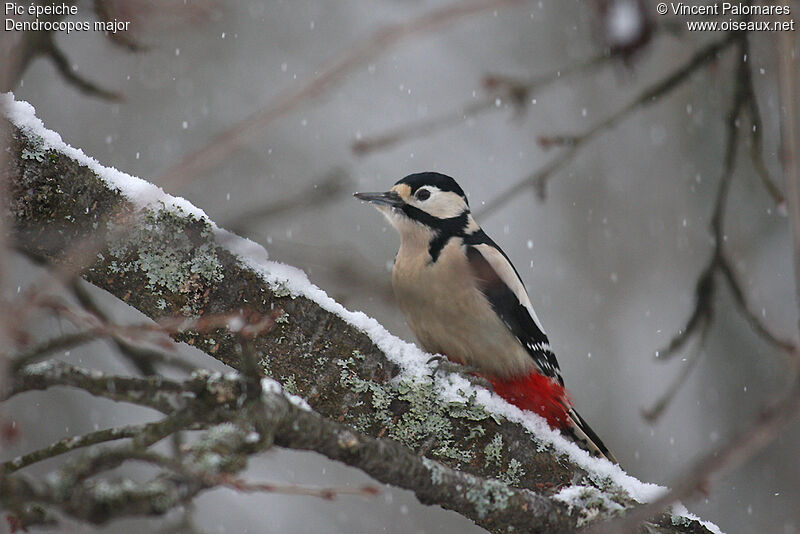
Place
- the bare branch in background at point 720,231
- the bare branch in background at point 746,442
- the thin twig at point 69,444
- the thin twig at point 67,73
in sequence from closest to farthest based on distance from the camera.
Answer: the bare branch in background at point 746,442
the thin twig at point 69,444
the thin twig at point 67,73
the bare branch in background at point 720,231

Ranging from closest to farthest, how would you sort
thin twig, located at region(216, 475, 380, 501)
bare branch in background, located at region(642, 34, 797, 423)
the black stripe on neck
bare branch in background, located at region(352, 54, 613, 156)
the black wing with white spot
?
thin twig, located at region(216, 475, 380, 501) → bare branch in background, located at region(352, 54, 613, 156) → bare branch in background, located at region(642, 34, 797, 423) → the black wing with white spot → the black stripe on neck

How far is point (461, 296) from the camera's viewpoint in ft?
13.3

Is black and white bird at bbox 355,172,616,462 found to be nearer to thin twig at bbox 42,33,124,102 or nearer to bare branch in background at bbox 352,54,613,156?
bare branch in background at bbox 352,54,613,156

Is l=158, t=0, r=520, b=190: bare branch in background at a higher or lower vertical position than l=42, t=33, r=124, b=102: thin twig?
lower

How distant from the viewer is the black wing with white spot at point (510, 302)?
4039mm

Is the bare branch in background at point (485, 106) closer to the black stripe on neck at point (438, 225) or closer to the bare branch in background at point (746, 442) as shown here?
the black stripe on neck at point (438, 225)

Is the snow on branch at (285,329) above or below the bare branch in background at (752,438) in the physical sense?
above

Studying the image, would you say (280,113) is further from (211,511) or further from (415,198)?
(211,511)

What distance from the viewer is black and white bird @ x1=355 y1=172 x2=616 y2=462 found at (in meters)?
3.89

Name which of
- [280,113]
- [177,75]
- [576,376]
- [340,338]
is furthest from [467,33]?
[280,113]

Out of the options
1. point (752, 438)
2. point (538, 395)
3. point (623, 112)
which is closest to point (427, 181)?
point (538, 395)

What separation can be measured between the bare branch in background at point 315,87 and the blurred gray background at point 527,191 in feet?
16.6

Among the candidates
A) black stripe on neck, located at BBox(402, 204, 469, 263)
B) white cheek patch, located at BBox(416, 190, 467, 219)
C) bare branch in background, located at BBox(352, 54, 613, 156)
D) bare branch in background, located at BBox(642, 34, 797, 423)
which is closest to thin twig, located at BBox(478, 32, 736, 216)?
bare branch in background, located at BBox(642, 34, 797, 423)

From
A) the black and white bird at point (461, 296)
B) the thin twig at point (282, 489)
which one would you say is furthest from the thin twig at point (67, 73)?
the black and white bird at point (461, 296)
